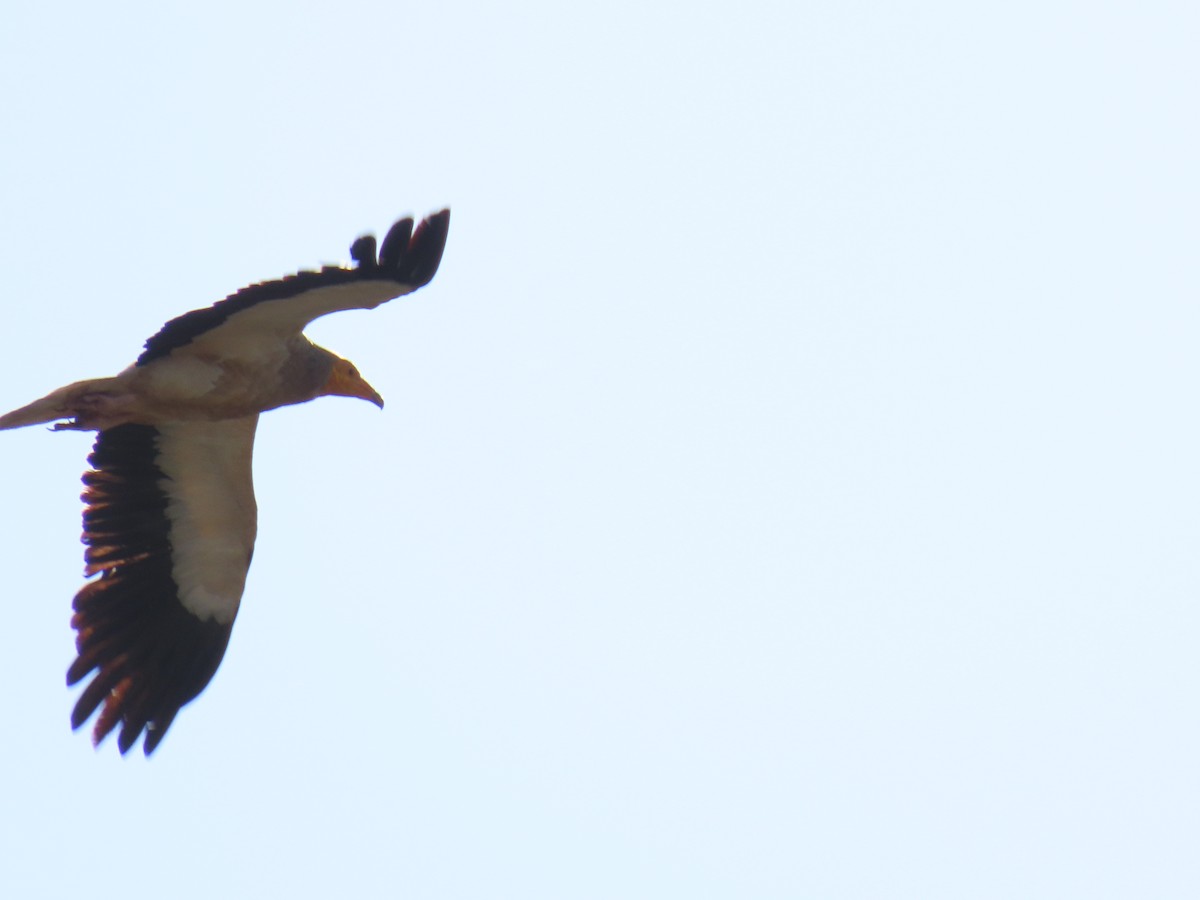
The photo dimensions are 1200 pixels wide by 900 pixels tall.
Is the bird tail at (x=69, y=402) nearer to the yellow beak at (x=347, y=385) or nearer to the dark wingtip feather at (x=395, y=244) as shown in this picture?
the yellow beak at (x=347, y=385)

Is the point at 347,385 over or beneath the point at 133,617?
over

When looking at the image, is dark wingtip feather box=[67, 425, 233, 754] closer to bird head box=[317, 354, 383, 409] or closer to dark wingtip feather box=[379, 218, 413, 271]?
bird head box=[317, 354, 383, 409]

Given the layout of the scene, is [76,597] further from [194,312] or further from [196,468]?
[194,312]

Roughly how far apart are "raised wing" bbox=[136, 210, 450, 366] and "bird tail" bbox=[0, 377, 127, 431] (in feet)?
0.85

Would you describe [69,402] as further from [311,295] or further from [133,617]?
[311,295]

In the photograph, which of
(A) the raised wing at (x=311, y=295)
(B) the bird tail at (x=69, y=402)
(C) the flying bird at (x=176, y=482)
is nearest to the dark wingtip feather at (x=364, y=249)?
(A) the raised wing at (x=311, y=295)

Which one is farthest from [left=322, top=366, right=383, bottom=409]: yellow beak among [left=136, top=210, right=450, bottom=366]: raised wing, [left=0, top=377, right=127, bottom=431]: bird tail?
[left=0, top=377, right=127, bottom=431]: bird tail

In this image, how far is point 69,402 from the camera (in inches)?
382

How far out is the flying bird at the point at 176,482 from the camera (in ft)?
31.6

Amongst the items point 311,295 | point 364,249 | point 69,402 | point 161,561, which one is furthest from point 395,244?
point 161,561

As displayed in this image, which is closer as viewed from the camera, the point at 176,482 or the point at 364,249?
the point at 364,249

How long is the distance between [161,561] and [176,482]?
1.61 ft

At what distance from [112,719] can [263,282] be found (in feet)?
9.64

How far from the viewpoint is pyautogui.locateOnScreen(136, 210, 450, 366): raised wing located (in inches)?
338
